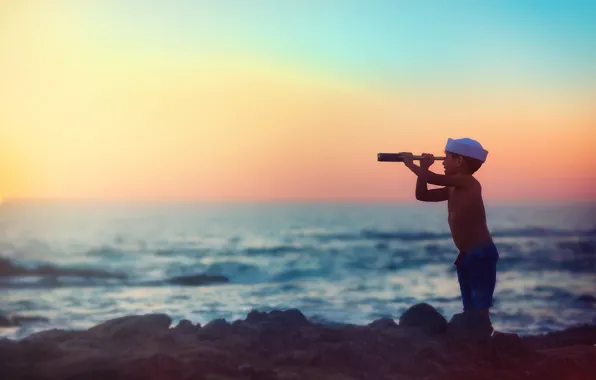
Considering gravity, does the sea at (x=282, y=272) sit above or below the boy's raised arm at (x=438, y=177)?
below

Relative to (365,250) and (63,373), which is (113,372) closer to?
(63,373)

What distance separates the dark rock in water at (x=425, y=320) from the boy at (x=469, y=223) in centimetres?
28

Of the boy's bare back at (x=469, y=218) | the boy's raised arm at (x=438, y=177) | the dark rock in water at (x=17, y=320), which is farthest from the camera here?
the dark rock in water at (x=17, y=320)

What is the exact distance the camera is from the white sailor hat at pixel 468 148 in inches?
209

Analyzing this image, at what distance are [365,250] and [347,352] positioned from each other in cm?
1994

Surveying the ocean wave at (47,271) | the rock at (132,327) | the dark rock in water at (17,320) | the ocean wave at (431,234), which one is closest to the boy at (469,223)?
the rock at (132,327)

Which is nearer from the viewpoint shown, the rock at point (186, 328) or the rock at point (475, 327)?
the rock at point (475, 327)

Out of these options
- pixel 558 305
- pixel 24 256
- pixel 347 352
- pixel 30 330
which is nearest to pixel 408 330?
pixel 347 352

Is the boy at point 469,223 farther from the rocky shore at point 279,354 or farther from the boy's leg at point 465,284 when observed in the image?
the rocky shore at point 279,354

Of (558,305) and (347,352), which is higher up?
(347,352)

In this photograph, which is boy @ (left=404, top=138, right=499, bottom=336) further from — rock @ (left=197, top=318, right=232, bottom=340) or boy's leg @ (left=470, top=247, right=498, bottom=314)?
rock @ (left=197, top=318, right=232, bottom=340)

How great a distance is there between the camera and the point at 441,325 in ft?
18.7

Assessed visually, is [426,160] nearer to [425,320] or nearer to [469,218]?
[469,218]

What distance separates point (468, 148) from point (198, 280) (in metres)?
12.1
